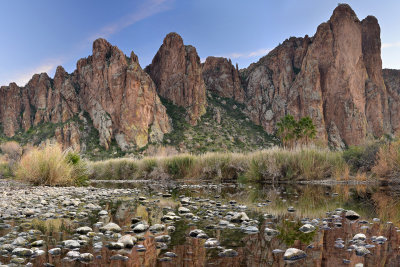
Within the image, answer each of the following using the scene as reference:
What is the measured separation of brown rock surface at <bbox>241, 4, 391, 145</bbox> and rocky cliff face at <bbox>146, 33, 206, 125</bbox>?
22201 mm

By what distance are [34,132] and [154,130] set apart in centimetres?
3473

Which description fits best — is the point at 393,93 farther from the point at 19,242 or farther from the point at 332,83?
the point at 19,242

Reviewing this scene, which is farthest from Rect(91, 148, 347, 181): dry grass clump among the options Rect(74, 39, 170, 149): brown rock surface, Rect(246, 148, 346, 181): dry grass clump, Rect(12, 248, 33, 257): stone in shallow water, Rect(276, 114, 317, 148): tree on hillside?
Rect(74, 39, 170, 149): brown rock surface

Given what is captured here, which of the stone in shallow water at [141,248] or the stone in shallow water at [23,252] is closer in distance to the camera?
the stone in shallow water at [23,252]

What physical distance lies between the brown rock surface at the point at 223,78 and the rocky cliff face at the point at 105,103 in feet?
116

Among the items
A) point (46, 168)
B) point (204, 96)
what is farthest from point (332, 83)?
point (46, 168)

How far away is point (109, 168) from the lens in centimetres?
2564

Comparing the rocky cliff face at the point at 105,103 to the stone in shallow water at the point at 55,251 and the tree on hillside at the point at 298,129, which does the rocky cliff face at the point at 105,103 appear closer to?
the tree on hillside at the point at 298,129

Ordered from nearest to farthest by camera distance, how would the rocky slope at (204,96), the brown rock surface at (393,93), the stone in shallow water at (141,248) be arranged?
the stone in shallow water at (141,248) < the rocky slope at (204,96) < the brown rock surface at (393,93)

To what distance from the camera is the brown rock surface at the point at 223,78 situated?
118 m

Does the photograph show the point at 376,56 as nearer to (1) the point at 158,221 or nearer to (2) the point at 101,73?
(2) the point at 101,73

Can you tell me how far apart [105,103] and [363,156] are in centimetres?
7887

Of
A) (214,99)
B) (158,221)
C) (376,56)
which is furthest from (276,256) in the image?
(376,56)

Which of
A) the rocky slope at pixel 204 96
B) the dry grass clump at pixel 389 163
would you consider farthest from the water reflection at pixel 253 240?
the rocky slope at pixel 204 96
